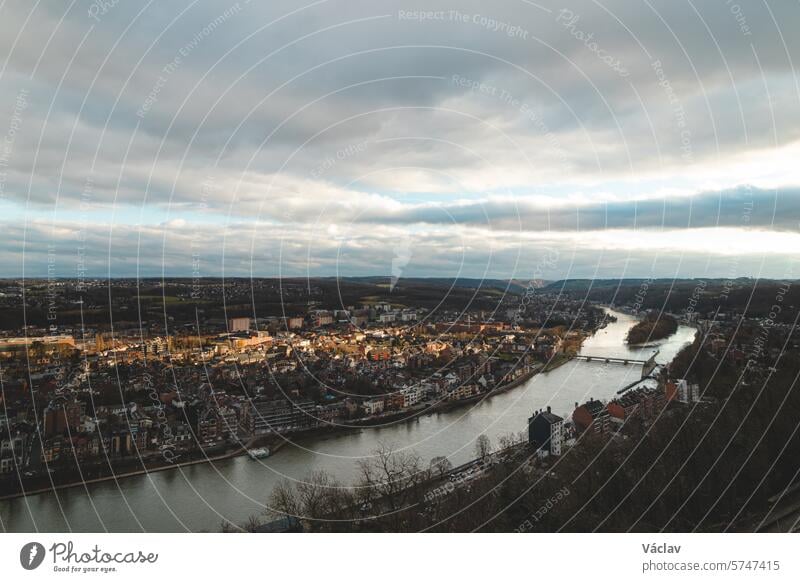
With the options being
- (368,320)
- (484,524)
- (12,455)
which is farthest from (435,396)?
(12,455)

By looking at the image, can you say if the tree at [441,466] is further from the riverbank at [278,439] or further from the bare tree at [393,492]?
the riverbank at [278,439]

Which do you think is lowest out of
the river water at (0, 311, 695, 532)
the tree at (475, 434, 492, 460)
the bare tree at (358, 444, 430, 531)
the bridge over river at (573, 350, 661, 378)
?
the river water at (0, 311, 695, 532)

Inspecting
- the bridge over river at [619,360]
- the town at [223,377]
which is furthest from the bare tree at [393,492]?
the bridge over river at [619,360]

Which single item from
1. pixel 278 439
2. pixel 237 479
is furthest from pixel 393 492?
pixel 278 439

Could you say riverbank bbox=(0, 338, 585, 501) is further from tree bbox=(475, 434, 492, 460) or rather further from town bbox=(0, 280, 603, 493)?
tree bbox=(475, 434, 492, 460)

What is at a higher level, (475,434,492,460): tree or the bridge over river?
the bridge over river

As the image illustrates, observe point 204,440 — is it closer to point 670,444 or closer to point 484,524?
point 484,524

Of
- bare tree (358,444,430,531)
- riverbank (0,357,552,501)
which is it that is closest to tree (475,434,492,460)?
bare tree (358,444,430,531)

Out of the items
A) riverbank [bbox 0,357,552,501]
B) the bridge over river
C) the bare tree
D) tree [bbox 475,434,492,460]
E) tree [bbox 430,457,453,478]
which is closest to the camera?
the bare tree
